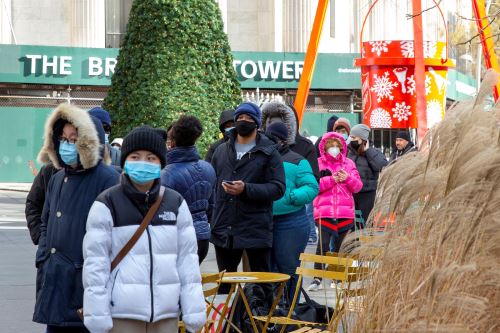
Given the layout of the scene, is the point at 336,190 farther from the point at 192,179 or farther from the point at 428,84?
the point at 428,84

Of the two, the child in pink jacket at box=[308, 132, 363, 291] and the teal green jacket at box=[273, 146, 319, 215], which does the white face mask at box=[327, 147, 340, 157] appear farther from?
the teal green jacket at box=[273, 146, 319, 215]

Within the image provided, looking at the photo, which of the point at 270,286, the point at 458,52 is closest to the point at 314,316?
the point at 270,286

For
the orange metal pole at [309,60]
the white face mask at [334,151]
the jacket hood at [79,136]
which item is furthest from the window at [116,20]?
the jacket hood at [79,136]

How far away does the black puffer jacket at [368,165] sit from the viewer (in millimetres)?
15094

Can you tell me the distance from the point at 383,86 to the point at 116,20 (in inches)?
972

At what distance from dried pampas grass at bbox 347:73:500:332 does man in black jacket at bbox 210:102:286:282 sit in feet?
10.6

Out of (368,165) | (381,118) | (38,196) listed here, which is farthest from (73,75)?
(38,196)

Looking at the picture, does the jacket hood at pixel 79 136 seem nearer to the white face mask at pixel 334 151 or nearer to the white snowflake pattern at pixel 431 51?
the white face mask at pixel 334 151

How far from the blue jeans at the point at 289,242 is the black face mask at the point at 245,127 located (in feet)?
3.54

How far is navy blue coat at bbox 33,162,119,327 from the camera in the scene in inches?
275

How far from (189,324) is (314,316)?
2.49 meters

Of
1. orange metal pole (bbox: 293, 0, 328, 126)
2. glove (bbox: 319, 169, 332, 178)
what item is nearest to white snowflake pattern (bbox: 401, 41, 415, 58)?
orange metal pole (bbox: 293, 0, 328, 126)

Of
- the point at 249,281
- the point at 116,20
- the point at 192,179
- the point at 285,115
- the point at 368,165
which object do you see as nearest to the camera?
the point at 249,281

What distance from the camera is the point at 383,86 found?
19.7 meters
